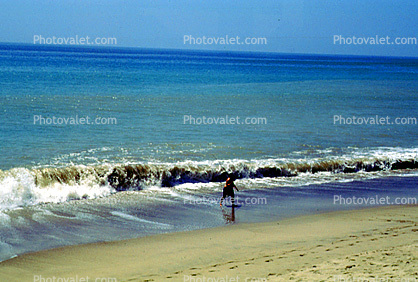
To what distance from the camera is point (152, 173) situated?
14297 mm

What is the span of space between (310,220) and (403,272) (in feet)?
13.5

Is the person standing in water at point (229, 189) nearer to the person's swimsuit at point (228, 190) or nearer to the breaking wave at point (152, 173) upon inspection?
the person's swimsuit at point (228, 190)

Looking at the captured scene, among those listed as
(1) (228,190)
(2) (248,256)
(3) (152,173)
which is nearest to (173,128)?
(3) (152,173)

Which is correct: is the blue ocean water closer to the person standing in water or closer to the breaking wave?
the breaking wave

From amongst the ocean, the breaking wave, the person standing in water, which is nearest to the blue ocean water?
the ocean

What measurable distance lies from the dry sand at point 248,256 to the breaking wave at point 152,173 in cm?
346

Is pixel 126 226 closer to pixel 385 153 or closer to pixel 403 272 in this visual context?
pixel 403 272

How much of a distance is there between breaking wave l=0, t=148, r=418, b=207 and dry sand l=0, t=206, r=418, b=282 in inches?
136

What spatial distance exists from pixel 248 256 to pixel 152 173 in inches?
280

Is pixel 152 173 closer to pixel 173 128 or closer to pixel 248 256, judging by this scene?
pixel 248 256

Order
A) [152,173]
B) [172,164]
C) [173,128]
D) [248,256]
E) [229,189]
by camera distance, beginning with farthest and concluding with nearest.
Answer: [173,128]
[172,164]
[152,173]
[229,189]
[248,256]

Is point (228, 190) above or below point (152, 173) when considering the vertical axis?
below

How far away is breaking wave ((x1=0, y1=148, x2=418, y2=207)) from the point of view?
12102 mm

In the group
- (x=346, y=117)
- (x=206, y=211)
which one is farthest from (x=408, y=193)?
(x=346, y=117)
